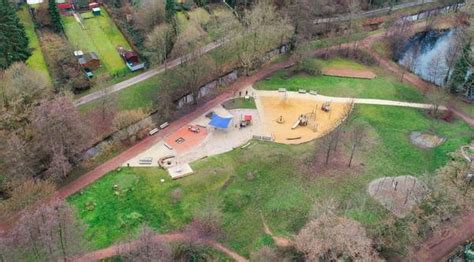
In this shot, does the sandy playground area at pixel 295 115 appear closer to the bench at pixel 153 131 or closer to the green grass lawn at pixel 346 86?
the green grass lawn at pixel 346 86

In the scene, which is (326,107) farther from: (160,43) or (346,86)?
(160,43)

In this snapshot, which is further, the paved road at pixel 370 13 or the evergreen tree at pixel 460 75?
the paved road at pixel 370 13

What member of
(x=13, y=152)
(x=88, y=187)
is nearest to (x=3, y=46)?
(x=13, y=152)

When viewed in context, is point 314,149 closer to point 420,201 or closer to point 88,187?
point 420,201

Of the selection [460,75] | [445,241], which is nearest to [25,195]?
[445,241]

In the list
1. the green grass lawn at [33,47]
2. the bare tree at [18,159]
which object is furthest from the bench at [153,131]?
the green grass lawn at [33,47]
